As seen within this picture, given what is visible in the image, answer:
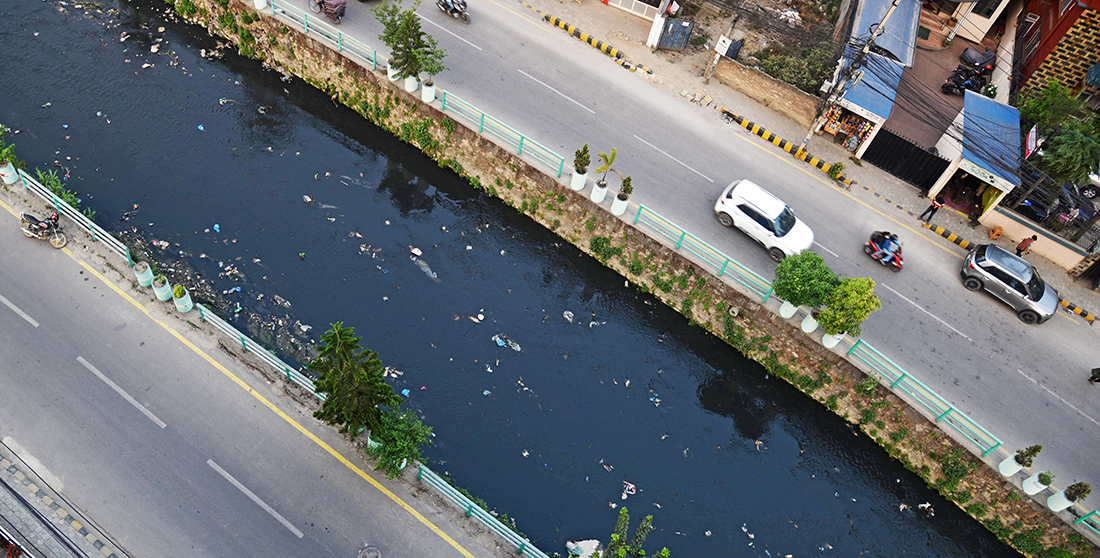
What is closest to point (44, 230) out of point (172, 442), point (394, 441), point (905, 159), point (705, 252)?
point (172, 442)

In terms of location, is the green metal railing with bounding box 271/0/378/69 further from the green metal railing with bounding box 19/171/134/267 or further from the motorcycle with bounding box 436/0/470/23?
the green metal railing with bounding box 19/171/134/267

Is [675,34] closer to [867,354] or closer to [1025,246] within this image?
[1025,246]

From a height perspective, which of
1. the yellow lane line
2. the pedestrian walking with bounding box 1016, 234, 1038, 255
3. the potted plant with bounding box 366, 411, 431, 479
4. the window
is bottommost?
the yellow lane line

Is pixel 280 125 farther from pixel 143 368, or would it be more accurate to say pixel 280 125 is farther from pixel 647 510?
pixel 647 510

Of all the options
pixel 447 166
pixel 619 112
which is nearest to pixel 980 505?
pixel 619 112

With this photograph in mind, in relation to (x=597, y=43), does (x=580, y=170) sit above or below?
below

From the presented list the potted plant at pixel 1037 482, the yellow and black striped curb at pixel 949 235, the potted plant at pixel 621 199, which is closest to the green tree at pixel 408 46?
the potted plant at pixel 621 199

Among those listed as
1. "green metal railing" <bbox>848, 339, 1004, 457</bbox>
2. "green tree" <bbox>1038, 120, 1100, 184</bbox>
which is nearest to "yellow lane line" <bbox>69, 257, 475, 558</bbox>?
"green metal railing" <bbox>848, 339, 1004, 457</bbox>
